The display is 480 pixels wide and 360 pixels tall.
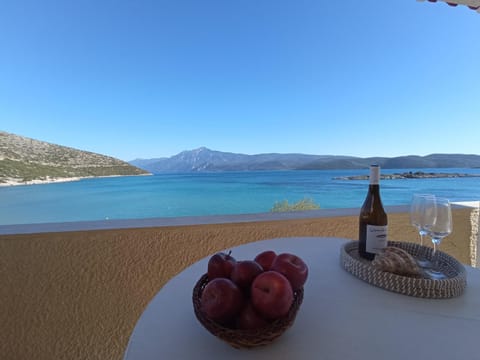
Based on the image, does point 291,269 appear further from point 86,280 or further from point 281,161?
point 281,161

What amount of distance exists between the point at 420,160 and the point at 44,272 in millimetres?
11113

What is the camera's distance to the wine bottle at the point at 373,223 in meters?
0.69

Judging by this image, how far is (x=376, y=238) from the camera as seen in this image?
693 mm

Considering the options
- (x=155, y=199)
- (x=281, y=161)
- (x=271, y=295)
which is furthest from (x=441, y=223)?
(x=281, y=161)

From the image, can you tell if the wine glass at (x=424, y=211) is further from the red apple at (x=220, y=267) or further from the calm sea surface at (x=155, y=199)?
the calm sea surface at (x=155, y=199)

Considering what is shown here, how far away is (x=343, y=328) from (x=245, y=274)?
0.72 feet

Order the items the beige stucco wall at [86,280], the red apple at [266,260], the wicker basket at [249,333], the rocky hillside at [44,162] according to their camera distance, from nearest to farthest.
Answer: the wicker basket at [249,333], the red apple at [266,260], the beige stucco wall at [86,280], the rocky hillside at [44,162]

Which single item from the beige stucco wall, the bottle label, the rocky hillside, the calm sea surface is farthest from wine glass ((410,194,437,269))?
the rocky hillside

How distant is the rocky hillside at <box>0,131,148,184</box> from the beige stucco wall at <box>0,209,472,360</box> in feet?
36.3

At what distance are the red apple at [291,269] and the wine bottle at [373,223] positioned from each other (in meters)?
0.38

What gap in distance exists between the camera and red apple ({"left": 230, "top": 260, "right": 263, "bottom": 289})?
39 centimetres

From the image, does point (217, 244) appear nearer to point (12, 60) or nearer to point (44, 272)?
point (44, 272)

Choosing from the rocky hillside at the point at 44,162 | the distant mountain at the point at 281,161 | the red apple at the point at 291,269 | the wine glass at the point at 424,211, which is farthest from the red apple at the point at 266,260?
the rocky hillside at the point at 44,162

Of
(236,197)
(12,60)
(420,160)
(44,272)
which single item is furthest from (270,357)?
(236,197)
